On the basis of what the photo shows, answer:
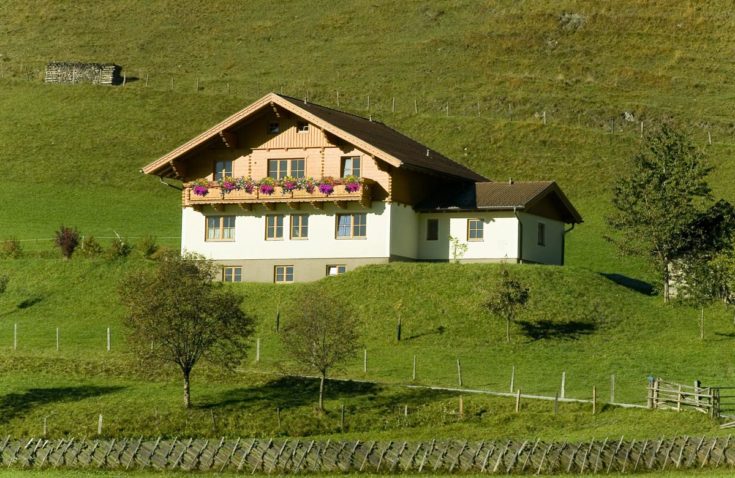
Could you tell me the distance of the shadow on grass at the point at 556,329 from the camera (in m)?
63.6

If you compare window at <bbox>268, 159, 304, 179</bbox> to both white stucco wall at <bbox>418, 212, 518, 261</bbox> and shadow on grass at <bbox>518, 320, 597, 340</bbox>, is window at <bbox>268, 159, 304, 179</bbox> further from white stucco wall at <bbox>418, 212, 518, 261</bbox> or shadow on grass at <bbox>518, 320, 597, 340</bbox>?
shadow on grass at <bbox>518, 320, 597, 340</bbox>

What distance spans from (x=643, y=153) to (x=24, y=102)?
63.9 m

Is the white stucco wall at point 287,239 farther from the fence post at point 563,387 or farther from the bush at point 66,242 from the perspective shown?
the fence post at point 563,387

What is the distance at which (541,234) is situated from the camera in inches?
3044

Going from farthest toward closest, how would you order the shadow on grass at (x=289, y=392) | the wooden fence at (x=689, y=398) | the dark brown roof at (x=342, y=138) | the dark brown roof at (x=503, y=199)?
1. the dark brown roof at (x=503, y=199)
2. the dark brown roof at (x=342, y=138)
3. the shadow on grass at (x=289, y=392)
4. the wooden fence at (x=689, y=398)

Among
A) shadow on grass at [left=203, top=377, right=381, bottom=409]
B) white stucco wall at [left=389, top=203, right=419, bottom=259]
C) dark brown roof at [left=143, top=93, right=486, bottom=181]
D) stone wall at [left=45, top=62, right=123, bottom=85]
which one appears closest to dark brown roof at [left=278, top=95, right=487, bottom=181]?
dark brown roof at [left=143, top=93, right=486, bottom=181]

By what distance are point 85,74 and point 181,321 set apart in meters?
77.4

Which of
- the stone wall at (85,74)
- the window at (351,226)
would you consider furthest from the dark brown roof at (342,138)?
the stone wall at (85,74)

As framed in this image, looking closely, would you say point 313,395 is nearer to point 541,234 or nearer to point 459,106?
point 541,234

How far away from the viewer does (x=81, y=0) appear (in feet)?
526

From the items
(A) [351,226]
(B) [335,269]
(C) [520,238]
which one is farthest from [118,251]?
(C) [520,238]

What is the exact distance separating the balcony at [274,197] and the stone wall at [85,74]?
51.2m

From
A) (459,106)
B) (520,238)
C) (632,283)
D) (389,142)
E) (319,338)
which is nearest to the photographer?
(319,338)

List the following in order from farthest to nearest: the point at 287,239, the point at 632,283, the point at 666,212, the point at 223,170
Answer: the point at 223,170
the point at 632,283
the point at 287,239
the point at 666,212
